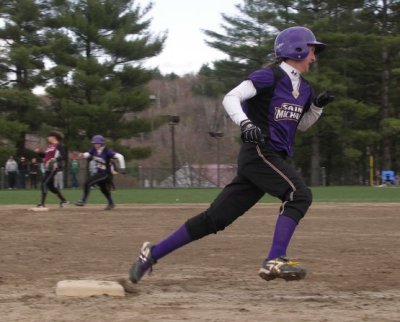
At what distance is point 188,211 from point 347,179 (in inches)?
1265

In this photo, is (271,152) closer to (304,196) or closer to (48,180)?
(304,196)

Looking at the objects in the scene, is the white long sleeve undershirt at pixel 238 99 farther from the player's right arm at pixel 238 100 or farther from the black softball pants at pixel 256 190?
the black softball pants at pixel 256 190

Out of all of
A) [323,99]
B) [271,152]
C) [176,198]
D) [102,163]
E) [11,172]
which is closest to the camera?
[271,152]

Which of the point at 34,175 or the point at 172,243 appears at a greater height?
the point at 34,175

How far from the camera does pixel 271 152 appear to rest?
16.2 ft

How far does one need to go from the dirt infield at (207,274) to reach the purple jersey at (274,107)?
1171 mm

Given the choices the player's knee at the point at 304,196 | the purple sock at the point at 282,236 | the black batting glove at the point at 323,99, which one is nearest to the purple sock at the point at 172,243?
the purple sock at the point at 282,236

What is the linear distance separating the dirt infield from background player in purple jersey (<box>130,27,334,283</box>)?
38 centimetres

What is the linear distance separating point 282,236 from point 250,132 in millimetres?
835

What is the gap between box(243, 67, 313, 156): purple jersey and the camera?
4910mm

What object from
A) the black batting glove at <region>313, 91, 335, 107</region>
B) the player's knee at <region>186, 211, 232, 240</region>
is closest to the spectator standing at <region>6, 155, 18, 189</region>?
the player's knee at <region>186, 211, 232, 240</region>

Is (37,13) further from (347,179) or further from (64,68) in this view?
(347,179)

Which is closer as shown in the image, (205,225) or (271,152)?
(271,152)

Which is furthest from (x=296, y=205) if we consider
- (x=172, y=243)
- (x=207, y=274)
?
(x=207, y=274)
